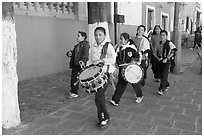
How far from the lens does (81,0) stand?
9.02 m

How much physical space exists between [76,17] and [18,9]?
255cm

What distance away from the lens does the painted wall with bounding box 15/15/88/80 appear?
285 inches

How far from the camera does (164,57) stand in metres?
5.93

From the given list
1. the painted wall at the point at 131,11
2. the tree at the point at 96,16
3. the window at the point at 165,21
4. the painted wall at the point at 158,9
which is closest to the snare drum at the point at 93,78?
the tree at the point at 96,16

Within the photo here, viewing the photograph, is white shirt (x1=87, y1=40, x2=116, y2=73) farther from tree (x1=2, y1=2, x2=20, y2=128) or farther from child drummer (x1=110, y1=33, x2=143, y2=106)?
tree (x1=2, y1=2, x2=20, y2=128)

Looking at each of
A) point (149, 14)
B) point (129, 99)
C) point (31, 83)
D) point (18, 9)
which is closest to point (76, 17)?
point (18, 9)

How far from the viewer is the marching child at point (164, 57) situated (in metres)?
5.83

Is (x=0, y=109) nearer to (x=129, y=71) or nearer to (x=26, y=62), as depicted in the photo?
(x=129, y=71)

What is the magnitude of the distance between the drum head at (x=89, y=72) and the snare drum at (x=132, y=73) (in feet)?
3.73

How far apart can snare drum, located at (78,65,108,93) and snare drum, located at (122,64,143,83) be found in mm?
1026

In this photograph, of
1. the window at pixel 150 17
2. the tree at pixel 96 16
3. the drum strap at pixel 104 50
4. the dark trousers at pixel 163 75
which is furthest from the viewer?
the window at pixel 150 17

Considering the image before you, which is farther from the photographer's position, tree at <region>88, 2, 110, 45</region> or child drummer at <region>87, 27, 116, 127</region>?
tree at <region>88, 2, 110, 45</region>

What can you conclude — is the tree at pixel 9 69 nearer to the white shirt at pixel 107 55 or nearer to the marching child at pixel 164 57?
the white shirt at pixel 107 55

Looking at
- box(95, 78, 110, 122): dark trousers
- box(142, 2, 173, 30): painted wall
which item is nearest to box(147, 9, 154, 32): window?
box(142, 2, 173, 30): painted wall
